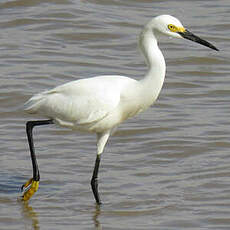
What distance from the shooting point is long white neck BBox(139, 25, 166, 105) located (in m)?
7.51

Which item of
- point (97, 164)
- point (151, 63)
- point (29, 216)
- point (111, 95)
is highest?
point (151, 63)

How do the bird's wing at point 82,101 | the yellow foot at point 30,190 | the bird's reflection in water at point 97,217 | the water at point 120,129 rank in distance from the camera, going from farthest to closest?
the yellow foot at point 30,190, the water at point 120,129, the bird's wing at point 82,101, the bird's reflection in water at point 97,217

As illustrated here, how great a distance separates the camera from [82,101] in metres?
7.59

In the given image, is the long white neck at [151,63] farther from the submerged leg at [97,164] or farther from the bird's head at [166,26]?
the submerged leg at [97,164]

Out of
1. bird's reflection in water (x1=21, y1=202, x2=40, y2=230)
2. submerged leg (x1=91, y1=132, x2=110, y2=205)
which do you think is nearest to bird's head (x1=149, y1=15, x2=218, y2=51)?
submerged leg (x1=91, y1=132, x2=110, y2=205)

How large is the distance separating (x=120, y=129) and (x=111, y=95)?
262cm

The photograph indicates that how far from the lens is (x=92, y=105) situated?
24.7 feet

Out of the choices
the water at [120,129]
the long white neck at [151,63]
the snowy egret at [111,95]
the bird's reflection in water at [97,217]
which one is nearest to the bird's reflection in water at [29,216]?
the water at [120,129]

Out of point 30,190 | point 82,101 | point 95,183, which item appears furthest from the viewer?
point 95,183

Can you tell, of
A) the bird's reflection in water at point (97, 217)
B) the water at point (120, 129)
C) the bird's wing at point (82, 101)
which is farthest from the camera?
the water at point (120, 129)

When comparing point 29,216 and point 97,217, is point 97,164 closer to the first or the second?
point 97,217

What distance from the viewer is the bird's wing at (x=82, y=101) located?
7484 mm

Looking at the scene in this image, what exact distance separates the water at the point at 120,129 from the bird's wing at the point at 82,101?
34.1 inches

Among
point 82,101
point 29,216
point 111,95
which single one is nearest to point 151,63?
point 111,95
